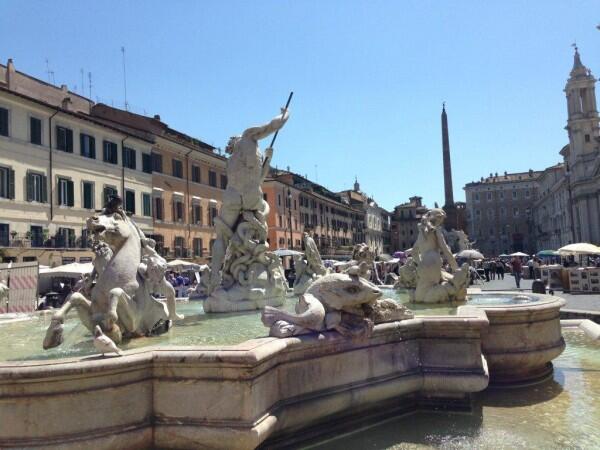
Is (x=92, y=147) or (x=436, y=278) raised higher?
(x=92, y=147)

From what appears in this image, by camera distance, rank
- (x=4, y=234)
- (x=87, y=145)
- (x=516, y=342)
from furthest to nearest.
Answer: (x=87, y=145)
(x=4, y=234)
(x=516, y=342)

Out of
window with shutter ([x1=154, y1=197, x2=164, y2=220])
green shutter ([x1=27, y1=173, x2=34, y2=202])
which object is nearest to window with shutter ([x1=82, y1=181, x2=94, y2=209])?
green shutter ([x1=27, y1=173, x2=34, y2=202])

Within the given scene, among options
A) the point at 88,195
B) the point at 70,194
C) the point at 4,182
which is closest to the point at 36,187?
the point at 4,182

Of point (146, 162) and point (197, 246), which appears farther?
point (197, 246)

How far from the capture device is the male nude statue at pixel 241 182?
902cm

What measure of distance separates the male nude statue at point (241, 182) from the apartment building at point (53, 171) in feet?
64.0

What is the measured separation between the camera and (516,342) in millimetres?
6055

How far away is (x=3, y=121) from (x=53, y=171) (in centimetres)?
370

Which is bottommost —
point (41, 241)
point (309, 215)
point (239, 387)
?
point (239, 387)

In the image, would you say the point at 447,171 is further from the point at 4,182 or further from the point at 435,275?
the point at 435,275

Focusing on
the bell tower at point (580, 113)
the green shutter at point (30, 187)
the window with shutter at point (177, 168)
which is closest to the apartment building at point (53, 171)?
the green shutter at point (30, 187)

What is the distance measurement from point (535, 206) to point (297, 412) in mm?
117541

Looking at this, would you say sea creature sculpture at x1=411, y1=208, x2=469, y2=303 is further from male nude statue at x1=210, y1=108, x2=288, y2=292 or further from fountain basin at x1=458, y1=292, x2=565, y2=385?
male nude statue at x1=210, y1=108, x2=288, y2=292

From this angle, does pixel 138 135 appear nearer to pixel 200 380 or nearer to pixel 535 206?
pixel 200 380
